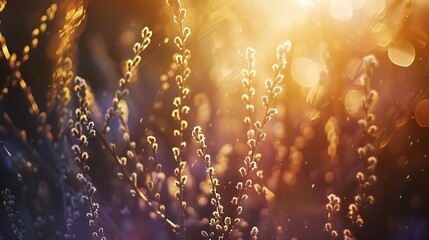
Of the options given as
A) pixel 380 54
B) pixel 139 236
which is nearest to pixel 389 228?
pixel 380 54

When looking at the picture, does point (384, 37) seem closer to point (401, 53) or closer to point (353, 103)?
point (401, 53)

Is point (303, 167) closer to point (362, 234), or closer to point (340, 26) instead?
point (362, 234)

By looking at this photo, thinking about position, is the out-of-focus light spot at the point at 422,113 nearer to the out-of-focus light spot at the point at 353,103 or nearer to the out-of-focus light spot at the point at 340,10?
the out-of-focus light spot at the point at 353,103

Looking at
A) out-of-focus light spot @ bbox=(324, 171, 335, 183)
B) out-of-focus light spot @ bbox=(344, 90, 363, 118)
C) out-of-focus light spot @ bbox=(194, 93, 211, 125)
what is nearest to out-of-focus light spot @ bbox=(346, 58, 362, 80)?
out-of-focus light spot @ bbox=(344, 90, 363, 118)

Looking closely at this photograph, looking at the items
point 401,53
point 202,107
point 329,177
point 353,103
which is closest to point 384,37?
point 401,53

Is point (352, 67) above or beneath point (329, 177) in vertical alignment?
above
